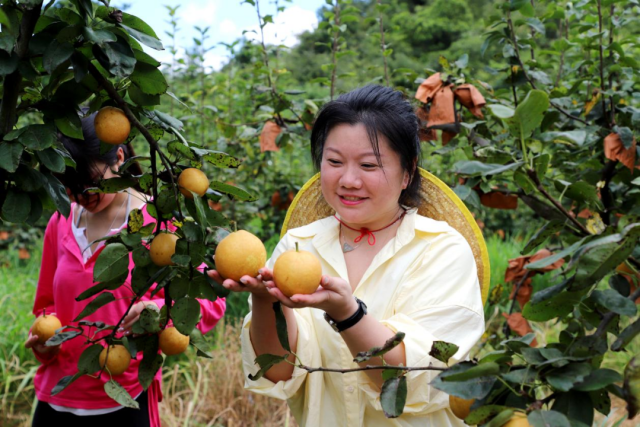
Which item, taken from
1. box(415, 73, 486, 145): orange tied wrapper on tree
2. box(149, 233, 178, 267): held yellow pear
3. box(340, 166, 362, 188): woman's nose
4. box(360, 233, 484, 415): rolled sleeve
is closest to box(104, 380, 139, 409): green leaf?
box(149, 233, 178, 267): held yellow pear

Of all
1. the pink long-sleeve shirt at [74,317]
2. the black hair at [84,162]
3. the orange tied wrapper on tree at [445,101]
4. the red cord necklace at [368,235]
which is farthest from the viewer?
the orange tied wrapper on tree at [445,101]

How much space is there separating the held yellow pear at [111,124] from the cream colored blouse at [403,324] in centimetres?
55

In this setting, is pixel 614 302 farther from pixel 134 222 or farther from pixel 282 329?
pixel 134 222

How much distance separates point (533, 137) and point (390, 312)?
0.58 metres

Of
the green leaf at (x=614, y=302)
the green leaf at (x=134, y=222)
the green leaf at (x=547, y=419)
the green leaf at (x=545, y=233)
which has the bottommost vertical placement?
the green leaf at (x=547, y=419)

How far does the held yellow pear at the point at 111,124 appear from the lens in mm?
965

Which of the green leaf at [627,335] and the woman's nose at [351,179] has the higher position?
the woman's nose at [351,179]

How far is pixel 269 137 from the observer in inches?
96.3

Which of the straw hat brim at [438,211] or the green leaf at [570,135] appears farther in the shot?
the straw hat brim at [438,211]

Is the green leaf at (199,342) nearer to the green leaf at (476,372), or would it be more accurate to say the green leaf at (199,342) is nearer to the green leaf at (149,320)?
the green leaf at (149,320)

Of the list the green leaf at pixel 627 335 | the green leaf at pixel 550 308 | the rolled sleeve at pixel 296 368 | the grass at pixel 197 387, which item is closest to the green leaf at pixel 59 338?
the rolled sleeve at pixel 296 368

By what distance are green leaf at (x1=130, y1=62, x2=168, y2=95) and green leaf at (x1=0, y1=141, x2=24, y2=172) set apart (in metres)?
0.21

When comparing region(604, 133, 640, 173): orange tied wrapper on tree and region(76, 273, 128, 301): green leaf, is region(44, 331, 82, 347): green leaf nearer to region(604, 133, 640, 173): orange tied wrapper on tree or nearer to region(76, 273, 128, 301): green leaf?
region(76, 273, 128, 301): green leaf

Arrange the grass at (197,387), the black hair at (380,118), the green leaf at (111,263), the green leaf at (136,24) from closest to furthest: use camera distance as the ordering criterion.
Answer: the green leaf at (136,24), the green leaf at (111,263), the black hair at (380,118), the grass at (197,387)
